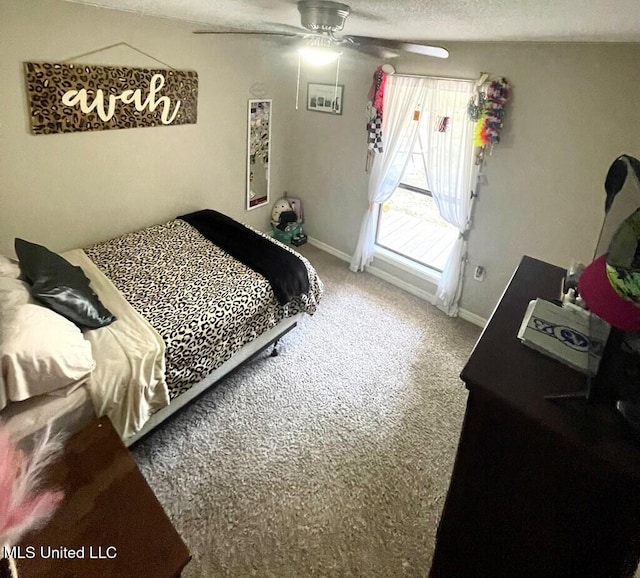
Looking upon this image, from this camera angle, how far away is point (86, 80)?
8.30 ft

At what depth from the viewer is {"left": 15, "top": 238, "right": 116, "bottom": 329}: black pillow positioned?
1.90 meters

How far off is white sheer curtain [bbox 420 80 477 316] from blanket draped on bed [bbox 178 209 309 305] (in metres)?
1.33

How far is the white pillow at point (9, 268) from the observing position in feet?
6.66

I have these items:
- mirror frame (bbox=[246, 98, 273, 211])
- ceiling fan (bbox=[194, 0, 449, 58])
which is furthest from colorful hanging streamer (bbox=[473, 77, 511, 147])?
mirror frame (bbox=[246, 98, 273, 211])

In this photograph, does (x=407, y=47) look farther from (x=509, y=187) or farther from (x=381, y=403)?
(x=381, y=403)

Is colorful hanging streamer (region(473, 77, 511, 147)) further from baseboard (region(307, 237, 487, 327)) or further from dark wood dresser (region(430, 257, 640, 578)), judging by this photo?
dark wood dresser (region(430, 257, 640, 578))

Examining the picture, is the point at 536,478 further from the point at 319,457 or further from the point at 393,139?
the point at 393,139

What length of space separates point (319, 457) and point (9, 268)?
6.37ft

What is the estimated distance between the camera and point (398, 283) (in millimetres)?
3879

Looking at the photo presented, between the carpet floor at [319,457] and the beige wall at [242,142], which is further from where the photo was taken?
the beige wall at [242,142]

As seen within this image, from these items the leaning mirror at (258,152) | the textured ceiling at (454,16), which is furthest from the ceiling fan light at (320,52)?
the leaning mirror at (258,152)

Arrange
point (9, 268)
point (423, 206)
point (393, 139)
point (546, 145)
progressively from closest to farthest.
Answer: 1. point (9, 268)
2. point (546, 145)
3. point (393, 139)
4. point (423, 206)

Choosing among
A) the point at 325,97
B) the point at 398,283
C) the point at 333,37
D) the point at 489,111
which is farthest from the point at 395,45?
the point at 398,283

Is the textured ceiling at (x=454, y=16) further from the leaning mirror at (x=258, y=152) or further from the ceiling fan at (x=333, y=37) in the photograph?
the leaning mirror at (x=258, y=152)
